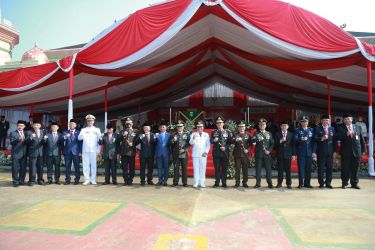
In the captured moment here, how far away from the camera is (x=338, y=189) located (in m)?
6.04

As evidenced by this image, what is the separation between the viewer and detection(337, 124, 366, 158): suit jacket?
609 centimetres

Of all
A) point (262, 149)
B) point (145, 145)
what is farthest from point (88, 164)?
point (262, 149)

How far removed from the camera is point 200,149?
6.46 metres

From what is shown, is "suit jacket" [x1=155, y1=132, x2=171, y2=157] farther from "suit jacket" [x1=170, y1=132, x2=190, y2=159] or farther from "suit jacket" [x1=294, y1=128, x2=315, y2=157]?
"suit jacket" [x1=294, y1=128, x2=315, y2=157]

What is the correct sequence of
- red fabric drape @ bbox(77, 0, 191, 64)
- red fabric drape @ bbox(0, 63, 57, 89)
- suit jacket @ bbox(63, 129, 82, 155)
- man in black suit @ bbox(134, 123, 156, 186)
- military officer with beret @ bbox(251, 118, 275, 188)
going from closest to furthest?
military officer with beret @ bbox(251, 118, 275, 188) < man in black suit @ bbox(134, 123, 156, 186) < suit jacket @ bbox(63, 129, 82, 155) < red fabric drape @ bbox(77, 0, 191, 64) < red fabric drape @ bbox(0, 63, 57, 89)

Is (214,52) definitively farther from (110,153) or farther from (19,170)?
(19,170)

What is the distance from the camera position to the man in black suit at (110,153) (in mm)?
6699

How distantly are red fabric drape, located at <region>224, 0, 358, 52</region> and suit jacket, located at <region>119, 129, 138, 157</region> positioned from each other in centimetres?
357

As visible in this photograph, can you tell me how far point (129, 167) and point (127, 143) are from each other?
21.2 inches

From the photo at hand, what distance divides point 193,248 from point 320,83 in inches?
336

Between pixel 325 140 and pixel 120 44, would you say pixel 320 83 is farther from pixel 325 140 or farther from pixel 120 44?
pixel 120 44

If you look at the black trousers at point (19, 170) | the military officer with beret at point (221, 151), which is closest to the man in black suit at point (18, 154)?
the black trousers at point (19, 170)

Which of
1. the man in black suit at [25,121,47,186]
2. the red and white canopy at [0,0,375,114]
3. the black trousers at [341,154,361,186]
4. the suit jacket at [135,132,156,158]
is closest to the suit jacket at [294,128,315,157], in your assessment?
the black trousers at [341,154,361,186]

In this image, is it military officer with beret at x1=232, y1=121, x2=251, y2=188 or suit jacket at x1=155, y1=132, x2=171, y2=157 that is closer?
military officer with beret at x1=232, y1=121, x2=251, y2=188
